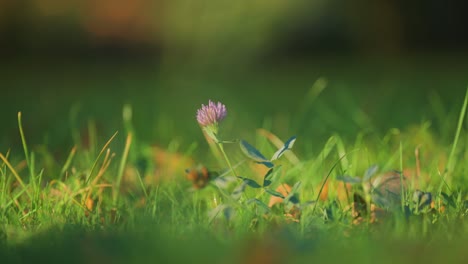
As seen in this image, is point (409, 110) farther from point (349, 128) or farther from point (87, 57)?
point (87, 57)

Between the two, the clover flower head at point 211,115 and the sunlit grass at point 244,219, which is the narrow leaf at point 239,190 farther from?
the clover flower head at point 211,115

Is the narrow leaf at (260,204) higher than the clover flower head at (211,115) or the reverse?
the reverse

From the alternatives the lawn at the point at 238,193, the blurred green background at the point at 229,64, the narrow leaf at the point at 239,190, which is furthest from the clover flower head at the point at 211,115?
the blurred green background at the point at 229,64

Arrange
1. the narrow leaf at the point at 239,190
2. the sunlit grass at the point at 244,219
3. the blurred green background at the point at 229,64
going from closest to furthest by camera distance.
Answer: the sunlit grass at the point at 244,219 < the narrow leaf at the point at 239,190 < the blurred green background at the point at 229,64

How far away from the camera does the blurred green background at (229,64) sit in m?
3.43

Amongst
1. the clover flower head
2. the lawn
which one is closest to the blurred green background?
the lawn

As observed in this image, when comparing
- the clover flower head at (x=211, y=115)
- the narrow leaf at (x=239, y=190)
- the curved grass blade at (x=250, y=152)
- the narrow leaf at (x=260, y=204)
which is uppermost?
the clover flower head at (x=211, y=115)

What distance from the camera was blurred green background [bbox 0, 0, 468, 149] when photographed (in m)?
3.43

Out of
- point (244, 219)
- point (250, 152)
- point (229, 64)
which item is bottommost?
point (229, 64)

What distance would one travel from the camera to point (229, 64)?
236 inches

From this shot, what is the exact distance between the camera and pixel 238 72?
6.11 metres

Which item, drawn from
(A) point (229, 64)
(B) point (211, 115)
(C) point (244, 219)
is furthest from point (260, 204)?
(A) point (229, 64)

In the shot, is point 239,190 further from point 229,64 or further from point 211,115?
point 229,64

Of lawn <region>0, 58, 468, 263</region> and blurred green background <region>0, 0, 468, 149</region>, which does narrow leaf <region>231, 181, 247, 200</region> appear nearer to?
lawn <region>0, 58, 468, 263</region>
